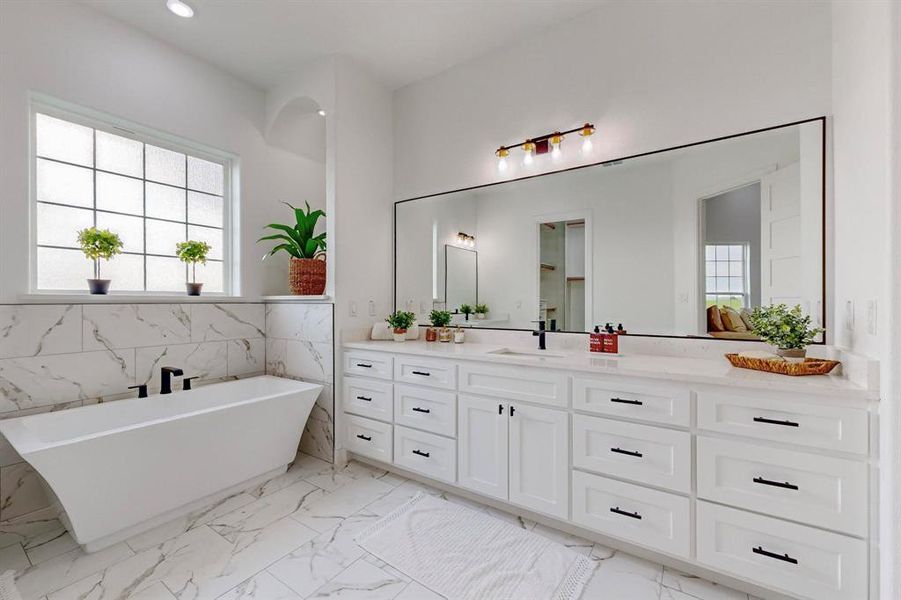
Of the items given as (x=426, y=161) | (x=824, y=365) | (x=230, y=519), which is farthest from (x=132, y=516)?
(x=824, y=365)

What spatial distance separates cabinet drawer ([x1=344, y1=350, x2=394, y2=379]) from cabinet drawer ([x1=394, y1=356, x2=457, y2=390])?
0.25 feet

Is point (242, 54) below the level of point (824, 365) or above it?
above

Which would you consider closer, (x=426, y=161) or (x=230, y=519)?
(x=230, y=519)

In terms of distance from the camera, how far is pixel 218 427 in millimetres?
2244

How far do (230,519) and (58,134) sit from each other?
2545 millimetres

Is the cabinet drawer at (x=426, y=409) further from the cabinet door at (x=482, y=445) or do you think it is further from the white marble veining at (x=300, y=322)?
the white marble veining at (x=300, y=322)

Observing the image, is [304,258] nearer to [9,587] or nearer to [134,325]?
[134,325]

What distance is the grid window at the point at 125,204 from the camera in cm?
237

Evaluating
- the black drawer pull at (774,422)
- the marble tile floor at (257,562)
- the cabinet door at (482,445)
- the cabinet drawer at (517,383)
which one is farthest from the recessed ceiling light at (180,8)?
the black drawer pull at (774,422)

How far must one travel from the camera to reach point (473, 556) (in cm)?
188

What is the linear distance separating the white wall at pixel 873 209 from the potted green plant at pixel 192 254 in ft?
11.9

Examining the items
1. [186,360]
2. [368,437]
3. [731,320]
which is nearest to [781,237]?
[731,320]

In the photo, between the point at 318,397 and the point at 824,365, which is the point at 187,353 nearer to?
the point at 318,397

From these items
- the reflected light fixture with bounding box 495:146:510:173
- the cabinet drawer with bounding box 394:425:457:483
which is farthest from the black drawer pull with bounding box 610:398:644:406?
the reflected light fixture with bounding box 495:146:510:173
